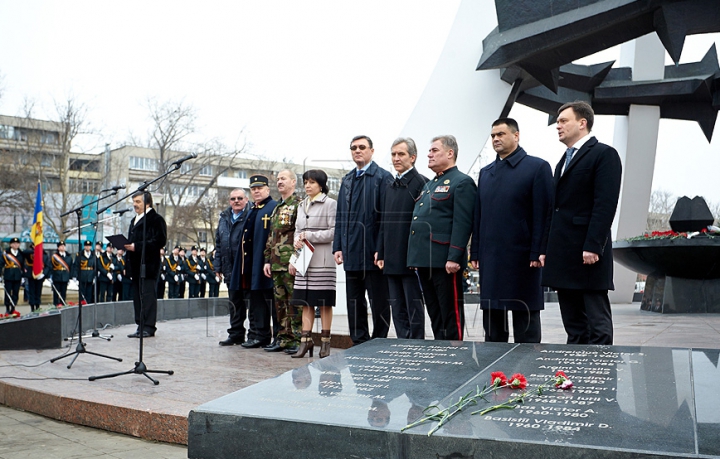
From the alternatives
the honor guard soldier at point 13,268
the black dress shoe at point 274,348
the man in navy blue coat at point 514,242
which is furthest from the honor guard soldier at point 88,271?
the man in navy blue coat at point 514,242

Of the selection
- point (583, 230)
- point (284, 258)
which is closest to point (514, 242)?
point (583, 230)

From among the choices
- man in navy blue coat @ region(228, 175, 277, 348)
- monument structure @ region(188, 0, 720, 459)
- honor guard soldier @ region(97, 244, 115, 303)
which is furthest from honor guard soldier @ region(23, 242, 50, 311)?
monument structure @ region(188, 0, 720, 459)

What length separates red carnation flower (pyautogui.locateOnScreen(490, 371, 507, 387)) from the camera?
2850 millimetres

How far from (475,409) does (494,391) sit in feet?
0.76

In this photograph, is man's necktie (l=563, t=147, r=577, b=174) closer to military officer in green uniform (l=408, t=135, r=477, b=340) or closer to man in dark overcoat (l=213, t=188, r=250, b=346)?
military officer in green uniform (l=408, t=135, r=477, b=340)

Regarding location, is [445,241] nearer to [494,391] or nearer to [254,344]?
[494,391]

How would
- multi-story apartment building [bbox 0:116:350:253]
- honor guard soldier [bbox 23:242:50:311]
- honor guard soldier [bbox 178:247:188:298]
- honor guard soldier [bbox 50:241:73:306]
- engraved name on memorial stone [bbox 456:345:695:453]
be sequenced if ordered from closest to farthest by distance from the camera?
engraved name on memorial stone [bbox 456:345:695:453] → honor guard soldier [bbox 23:242:50:311] → honor guard soldier [bbox 50:241:73:306] → honor guard soldier [bbox 178:247:188:298] → multi-story apartment building [bbox 0:116:350:253]

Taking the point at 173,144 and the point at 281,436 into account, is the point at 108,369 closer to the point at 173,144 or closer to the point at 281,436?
the point at 281,436

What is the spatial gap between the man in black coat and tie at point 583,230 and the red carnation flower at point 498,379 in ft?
4.81

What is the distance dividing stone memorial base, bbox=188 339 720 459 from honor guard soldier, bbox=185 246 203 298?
17.4 meters

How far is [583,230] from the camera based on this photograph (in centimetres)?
432

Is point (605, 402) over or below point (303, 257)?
below

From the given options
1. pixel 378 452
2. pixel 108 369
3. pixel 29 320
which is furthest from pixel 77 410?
pixel 29 320

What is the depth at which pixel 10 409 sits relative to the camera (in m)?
4.82
